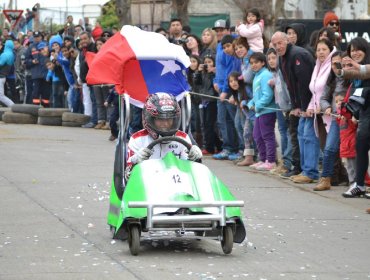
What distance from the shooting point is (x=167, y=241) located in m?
9.70

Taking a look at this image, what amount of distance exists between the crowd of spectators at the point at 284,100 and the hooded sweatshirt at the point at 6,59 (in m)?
8.09

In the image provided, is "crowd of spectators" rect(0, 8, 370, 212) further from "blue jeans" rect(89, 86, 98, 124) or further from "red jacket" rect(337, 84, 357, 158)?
"blue jeans" rect(89, 86, 98, 124)

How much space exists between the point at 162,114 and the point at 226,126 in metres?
7.77

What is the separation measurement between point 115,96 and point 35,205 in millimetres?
8794

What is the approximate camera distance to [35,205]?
12016 mm

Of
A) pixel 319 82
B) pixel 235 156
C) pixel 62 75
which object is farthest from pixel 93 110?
pixel 319 82

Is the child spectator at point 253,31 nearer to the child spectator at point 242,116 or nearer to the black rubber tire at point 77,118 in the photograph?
the child spectator at point 242,116

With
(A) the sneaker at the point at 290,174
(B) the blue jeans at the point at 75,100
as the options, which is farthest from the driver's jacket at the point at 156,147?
(B) the blue jeans at the point at 75,100

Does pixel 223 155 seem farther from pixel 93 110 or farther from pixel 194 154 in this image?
pixel 194 154

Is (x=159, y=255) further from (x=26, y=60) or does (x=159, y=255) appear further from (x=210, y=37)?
(x=26, y=60)

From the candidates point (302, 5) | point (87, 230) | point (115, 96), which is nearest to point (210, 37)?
point (115, 96)

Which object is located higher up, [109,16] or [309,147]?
[109,16]

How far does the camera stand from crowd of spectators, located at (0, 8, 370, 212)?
13.2 metres

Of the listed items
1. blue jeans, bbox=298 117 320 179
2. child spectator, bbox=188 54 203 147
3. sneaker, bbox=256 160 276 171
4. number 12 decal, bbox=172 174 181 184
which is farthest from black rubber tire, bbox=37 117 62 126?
number 12 decal, bbox=172 174 181 184
